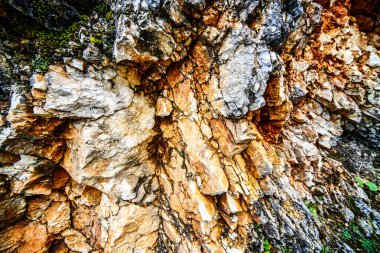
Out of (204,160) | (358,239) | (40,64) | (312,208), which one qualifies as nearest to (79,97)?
(40,64)

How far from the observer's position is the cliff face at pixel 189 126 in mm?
3361

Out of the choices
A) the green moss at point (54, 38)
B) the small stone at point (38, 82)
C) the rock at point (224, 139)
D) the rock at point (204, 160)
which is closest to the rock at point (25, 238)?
the small stone at point (38, 82)

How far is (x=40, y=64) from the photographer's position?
3.40 meters

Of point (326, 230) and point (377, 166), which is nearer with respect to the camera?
point (326, 230)

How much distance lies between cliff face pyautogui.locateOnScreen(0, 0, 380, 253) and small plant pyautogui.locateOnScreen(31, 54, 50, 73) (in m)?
0.02

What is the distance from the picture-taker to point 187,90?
3955 mm

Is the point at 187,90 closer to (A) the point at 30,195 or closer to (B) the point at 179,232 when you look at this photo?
(B) the point at 179,232

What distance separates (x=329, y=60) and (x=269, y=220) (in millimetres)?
5071

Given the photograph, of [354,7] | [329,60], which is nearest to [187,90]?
[329,60]

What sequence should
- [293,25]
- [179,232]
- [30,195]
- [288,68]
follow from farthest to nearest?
1. [179,232]
2. [288,68]
3. [30,195]
4. [293,25]

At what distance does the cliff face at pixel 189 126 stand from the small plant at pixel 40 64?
2 cm

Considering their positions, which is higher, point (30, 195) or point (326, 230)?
point (30, 195)

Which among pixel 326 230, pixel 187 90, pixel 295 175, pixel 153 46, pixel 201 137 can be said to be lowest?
pixel 326 230

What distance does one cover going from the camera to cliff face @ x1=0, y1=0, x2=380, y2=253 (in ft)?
11.0
